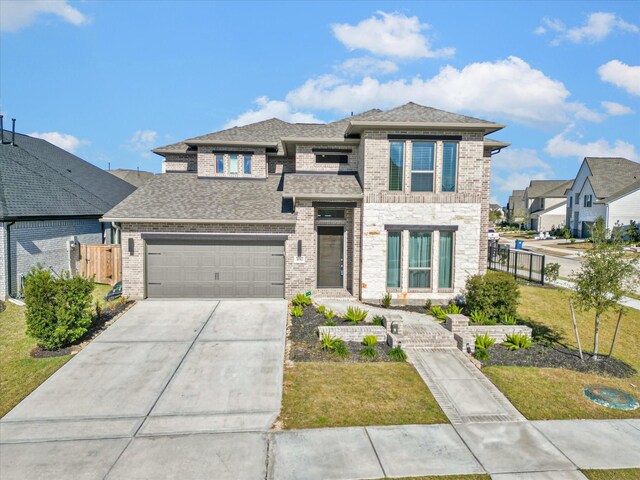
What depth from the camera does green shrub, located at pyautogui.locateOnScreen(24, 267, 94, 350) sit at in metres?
10.3

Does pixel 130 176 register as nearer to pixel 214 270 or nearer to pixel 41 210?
pixel 41 210

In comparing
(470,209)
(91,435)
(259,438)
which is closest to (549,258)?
(470,209)

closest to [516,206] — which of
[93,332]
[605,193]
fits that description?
[605,193]

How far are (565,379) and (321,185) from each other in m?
10.0

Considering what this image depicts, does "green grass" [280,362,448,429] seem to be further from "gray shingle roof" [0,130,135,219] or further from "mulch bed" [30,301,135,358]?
"gray shingle roof" [0,130,135,219]

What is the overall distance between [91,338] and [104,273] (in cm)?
760

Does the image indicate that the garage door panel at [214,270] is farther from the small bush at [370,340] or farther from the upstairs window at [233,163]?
A: the small bush at [370,340]

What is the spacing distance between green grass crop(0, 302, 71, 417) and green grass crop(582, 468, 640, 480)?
1045cm

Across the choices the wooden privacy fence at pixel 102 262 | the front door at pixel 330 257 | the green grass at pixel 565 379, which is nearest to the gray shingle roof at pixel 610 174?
the green grass at pixel 565 379

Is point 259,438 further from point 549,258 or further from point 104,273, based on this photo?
point 549,258

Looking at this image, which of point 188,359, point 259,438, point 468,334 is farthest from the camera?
point 468,334

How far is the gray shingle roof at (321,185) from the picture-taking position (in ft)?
49.0

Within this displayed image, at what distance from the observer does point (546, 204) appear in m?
64.6

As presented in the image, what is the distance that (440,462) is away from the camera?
21.0 ft
